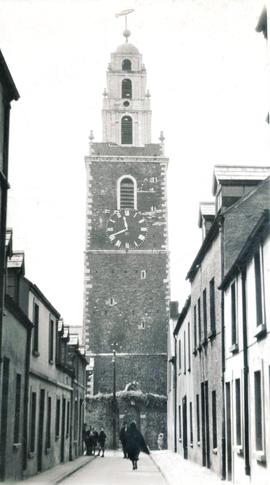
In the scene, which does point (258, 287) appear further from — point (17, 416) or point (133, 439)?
point (133, 439)

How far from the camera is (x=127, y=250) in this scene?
187ft

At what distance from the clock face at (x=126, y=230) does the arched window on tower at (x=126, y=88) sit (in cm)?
1047

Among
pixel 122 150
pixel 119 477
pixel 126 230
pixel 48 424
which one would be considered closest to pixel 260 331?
pixel 119 477

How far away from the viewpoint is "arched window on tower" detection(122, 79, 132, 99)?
6156 cm

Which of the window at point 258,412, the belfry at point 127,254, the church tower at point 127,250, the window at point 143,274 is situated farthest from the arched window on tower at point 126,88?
the window at point 258,412

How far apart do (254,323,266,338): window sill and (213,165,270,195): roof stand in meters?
7.88

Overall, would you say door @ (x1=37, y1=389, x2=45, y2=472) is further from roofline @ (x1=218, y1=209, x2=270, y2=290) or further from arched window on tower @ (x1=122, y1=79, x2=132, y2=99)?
arched window on tower @ (x1=122, y1=79, x2=132, y2=99)

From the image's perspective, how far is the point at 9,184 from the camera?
17375mm

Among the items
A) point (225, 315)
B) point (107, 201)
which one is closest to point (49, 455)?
point (225, 315)

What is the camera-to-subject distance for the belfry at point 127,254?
179ft

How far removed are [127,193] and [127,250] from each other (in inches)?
178

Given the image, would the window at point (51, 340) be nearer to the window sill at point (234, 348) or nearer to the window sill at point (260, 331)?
the window sill at point (234, 348)

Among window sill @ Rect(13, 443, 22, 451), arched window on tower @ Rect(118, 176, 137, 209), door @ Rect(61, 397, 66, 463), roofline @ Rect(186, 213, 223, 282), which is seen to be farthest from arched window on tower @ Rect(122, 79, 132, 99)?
window sill @ Rect(13, 443, 22, 451)

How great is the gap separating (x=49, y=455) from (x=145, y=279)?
29.5 meters
